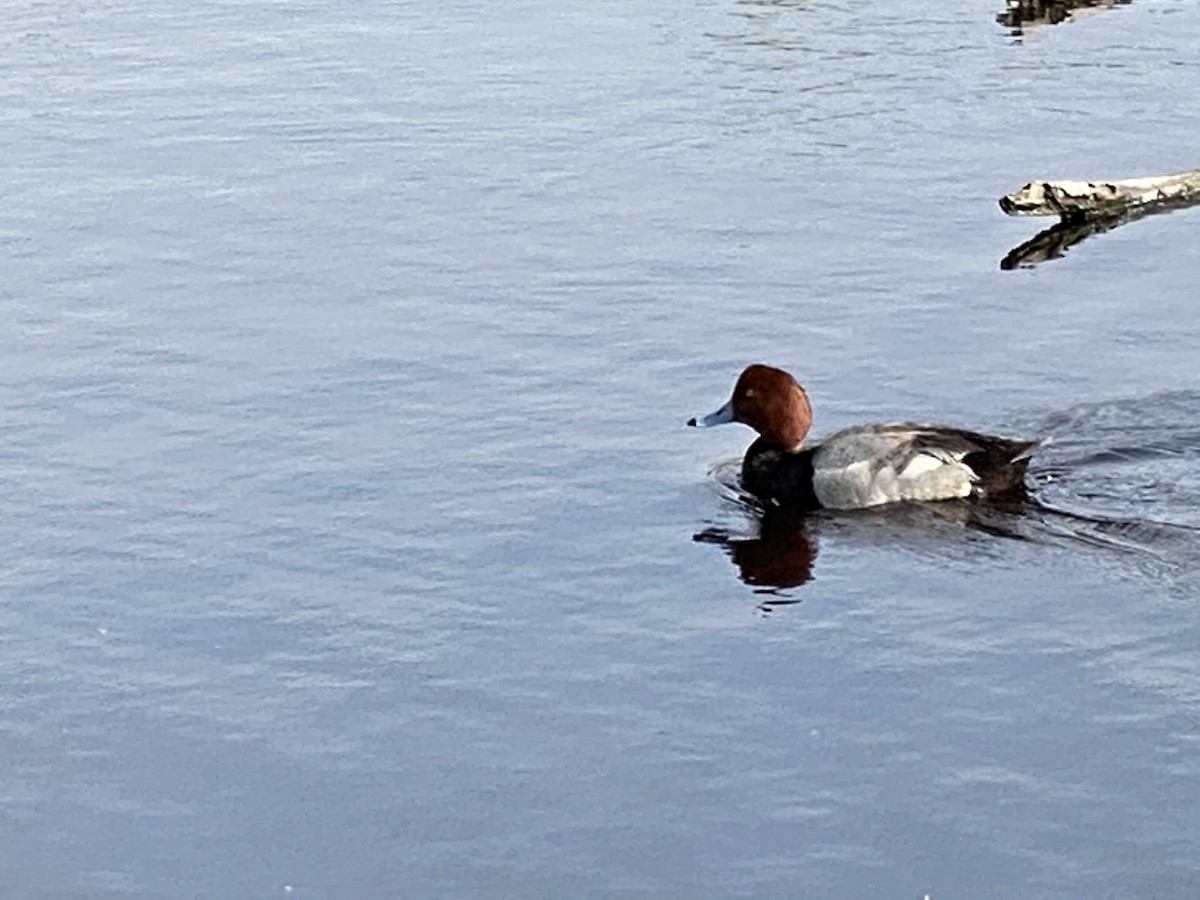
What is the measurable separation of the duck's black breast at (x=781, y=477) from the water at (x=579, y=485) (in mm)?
178

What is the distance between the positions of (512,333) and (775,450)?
234cm

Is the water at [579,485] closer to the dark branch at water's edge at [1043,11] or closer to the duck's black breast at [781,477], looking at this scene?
the duck's black breast at [781,477]

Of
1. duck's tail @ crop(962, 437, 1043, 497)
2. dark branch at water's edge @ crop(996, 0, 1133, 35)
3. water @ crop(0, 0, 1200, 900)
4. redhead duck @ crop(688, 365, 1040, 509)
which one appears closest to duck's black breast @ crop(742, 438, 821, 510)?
redhead duck @ crop(688, 365, 1040, 509)

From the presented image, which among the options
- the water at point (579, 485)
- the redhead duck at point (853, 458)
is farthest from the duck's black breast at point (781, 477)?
the water at point (579, 485)

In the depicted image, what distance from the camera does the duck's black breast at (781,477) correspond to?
1213 cm

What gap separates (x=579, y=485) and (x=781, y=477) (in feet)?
3.37

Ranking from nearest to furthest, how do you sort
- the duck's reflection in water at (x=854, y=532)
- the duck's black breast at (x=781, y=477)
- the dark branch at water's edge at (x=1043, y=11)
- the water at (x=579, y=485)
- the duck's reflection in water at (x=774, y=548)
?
the water at (x=579, y=485)
the duck's reflection in water at (x=774, y=548)
the duck's reflection in water at (x=854, y=532)
the duck's black breast at (x=781, y=477)
the dark branch at water's edge at (x=1043, y=11)

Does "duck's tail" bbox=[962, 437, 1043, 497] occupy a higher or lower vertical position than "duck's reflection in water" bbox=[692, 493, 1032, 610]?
higher

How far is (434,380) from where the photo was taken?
13.4 m

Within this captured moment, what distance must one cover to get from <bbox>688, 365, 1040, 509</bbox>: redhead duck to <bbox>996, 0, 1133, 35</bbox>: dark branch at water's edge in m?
10.0

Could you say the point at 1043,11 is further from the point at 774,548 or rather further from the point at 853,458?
the point at 774,548

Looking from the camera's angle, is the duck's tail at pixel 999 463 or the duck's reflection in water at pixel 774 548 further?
the duck's tail at pixel 999 463

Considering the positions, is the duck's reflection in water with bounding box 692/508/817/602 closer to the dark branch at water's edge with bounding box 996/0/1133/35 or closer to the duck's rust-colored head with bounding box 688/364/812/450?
the duck's rust-colored head with bounding box 688/364/812/450

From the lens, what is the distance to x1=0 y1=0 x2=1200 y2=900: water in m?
8.54
